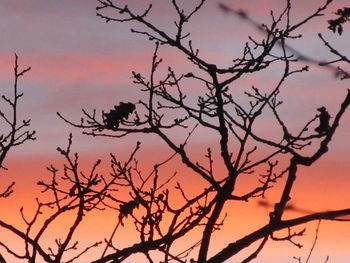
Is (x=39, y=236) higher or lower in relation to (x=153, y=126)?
lower

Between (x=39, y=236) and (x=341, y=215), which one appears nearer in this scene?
(x=341, y=215)

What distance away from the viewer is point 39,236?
6793 mm

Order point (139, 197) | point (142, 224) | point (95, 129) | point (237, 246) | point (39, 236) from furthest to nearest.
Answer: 1. point (95, 129)
2. point (139, 197)
3. point (142, 224)
4. point (39, 236)
5. point (237, 246)

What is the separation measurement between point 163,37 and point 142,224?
2.19m

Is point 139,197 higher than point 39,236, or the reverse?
point 139,197

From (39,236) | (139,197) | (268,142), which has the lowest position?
(268,142)

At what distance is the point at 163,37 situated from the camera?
8.27 meters

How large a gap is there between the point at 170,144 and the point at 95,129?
6.89ft

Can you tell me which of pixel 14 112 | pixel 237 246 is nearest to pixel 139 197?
pixel 14 112

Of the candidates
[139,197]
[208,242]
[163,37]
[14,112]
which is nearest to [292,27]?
[163,37]

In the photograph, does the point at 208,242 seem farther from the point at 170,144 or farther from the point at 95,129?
the point at 95,129

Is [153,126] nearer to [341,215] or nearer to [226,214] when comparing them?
[226,214]

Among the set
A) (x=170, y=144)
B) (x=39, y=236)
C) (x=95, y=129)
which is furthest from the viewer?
(x=95, y=129)

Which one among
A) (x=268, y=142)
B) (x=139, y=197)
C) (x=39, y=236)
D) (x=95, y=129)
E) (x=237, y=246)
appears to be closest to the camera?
(x=237, y=246)
